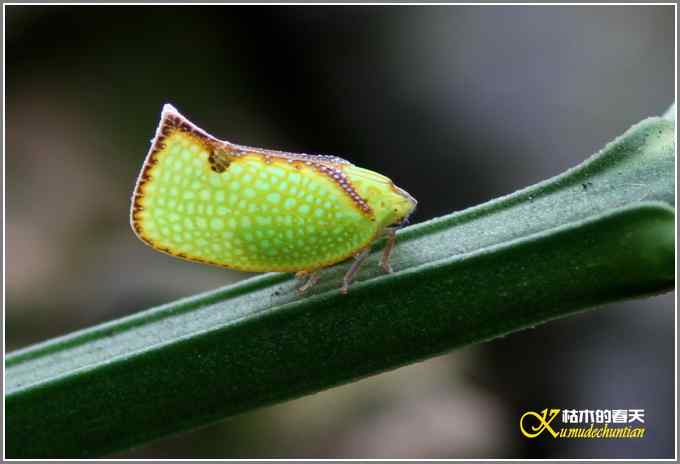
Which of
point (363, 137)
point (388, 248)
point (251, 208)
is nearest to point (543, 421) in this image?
point (388, 248)

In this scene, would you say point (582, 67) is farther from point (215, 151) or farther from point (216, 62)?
point (215, 151)

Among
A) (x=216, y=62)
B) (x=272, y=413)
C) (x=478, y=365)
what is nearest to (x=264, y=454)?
(x=272, y=413)

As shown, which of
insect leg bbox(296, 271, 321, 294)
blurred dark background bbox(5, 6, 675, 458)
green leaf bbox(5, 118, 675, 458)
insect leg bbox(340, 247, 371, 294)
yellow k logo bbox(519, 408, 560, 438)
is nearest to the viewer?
green leaf bbox(5, 118, 675, 458)

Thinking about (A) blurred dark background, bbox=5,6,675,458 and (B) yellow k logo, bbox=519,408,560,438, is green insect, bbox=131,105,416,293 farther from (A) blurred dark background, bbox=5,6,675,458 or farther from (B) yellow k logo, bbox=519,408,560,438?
(A) blurred dark background, bbox=5,6,675,458

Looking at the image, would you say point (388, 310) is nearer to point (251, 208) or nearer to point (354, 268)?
point (354, 268)

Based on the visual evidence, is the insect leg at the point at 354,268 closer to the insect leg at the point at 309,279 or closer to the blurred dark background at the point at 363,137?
the insect leg at the point at 309,279

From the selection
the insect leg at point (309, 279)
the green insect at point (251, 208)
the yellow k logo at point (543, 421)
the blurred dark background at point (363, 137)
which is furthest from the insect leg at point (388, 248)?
the blurred dark background at point (363, 137)

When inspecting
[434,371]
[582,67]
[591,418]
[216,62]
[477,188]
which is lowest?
[591,418]

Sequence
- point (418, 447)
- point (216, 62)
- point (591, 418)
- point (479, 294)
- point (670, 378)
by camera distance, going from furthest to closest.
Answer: point (216, 62), point (418, 447), point (670, 378), point (591, 418), point (479, 294)

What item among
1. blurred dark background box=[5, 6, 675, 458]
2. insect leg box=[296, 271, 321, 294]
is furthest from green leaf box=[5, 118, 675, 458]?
blurred dark background box=[5, 6, 675, 458]
